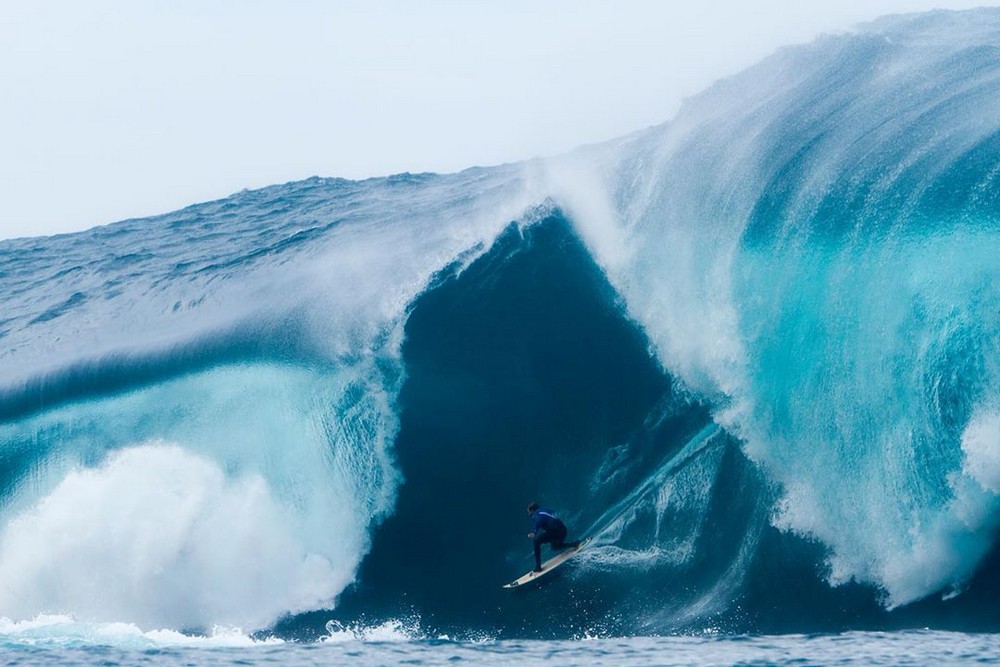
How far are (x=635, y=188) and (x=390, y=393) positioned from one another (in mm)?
4408

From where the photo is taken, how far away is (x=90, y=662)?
10.7 metres

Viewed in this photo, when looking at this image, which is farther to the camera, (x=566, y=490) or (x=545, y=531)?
(x=566, y=490)

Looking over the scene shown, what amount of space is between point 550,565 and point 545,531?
0.38 m

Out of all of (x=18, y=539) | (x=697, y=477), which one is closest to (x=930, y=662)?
(x=697, y=477)

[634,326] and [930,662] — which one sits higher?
[634,326]

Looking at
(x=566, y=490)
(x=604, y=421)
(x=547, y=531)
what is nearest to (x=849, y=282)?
(x=604, y=421)

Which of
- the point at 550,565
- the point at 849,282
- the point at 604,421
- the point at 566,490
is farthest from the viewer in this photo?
the point at 604,421

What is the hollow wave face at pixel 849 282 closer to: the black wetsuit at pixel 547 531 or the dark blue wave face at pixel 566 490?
the dark blue wave face at pixel 566 490

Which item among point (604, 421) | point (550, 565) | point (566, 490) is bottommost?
point (550, 565)

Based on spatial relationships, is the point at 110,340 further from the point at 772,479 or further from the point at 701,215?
the point at 772,479

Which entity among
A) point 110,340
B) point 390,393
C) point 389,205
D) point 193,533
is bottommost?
point 193,533

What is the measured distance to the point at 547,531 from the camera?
40.6 ft

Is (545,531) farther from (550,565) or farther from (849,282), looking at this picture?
(849,282)

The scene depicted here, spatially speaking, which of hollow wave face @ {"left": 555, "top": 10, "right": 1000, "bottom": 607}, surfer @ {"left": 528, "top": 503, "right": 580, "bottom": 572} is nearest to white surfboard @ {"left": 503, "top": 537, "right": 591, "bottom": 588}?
A: surfer @ {"left": 528, "top": 503, "right": 580, "bottom": 572}
